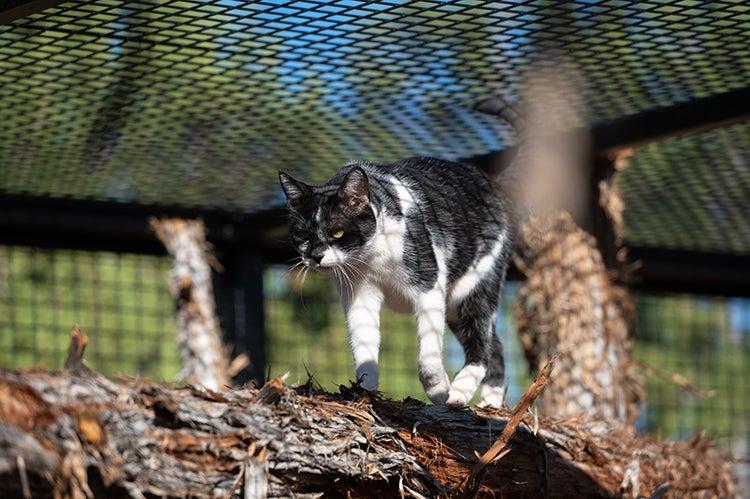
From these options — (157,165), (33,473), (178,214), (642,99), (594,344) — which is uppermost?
(33,473)

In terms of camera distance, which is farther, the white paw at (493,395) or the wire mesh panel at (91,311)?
the wire mesh panel at (91,311)

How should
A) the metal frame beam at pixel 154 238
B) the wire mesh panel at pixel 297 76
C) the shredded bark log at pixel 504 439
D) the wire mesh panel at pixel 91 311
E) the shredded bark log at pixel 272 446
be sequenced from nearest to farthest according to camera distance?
the shredded bark log at pixel 272 446
the shredded bark log at pixel 504 439
the wire mesh panel at pixel 297 76
the metal frame beam at pixel 154 238
the wire mesh panel at pixel 91 311

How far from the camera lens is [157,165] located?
193 inches

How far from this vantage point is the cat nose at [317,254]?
3684 millimetres

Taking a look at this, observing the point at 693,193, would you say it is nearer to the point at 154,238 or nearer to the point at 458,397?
the point at 458,397

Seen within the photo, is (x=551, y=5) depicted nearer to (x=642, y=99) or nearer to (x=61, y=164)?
(x=642, y=99)

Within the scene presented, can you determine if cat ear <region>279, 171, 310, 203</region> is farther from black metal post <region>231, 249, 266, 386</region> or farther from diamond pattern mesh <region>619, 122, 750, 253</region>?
black metal post <region>231, 249, 266, 386</region>

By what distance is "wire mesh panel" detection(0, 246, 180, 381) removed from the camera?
18.8ft

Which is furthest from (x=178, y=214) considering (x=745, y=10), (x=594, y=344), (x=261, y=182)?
(x=745, y=10)

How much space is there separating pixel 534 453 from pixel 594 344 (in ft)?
4.79

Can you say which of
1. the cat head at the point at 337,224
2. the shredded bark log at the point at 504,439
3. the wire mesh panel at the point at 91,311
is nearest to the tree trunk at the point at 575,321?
the cat head at the point at 337,224

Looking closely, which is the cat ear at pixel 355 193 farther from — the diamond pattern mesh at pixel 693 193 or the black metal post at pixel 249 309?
the black metal post at pixel 249 309

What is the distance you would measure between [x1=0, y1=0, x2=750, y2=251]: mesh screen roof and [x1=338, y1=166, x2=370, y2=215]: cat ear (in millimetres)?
430

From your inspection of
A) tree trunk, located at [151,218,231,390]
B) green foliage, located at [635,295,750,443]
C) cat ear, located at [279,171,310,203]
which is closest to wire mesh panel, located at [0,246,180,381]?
tree trunk, located at [151,218,231,390]
